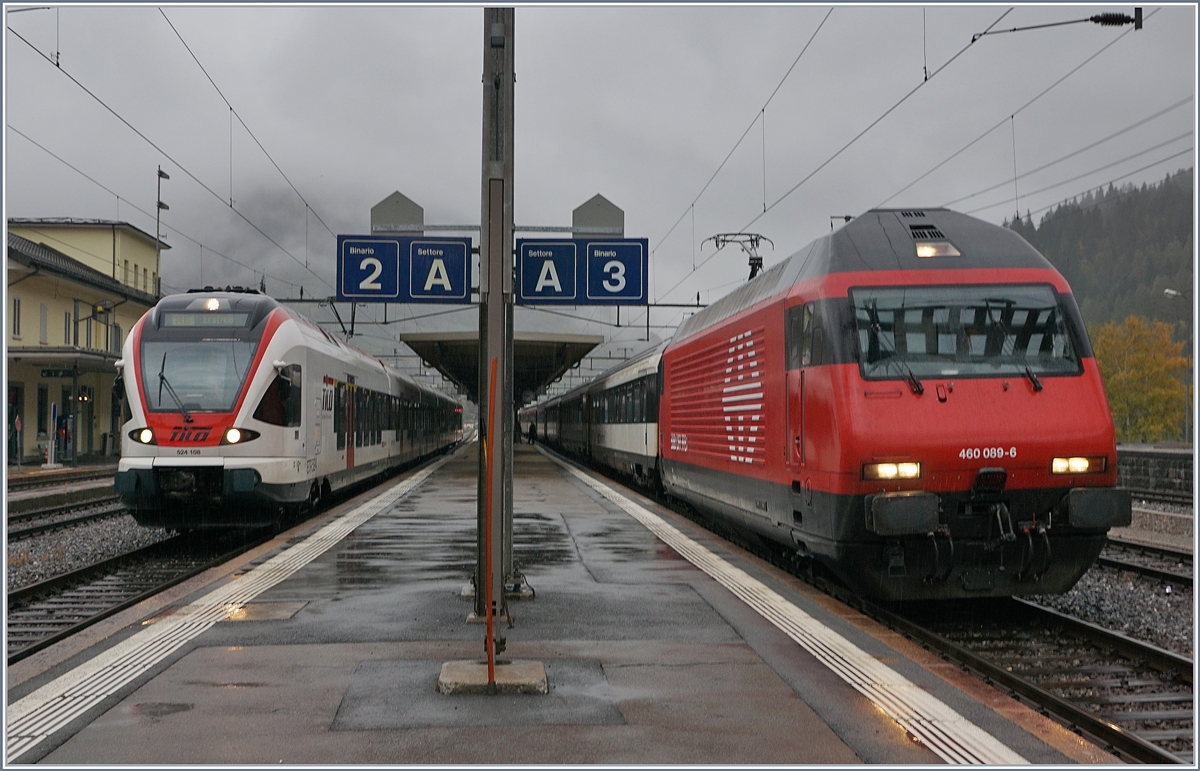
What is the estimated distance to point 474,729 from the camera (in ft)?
A: 17.0

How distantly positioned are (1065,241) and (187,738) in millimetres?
97492

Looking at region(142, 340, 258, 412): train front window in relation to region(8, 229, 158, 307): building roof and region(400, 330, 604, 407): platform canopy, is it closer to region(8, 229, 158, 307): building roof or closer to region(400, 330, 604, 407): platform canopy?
region(400, 330, 604, 407): platform canopy

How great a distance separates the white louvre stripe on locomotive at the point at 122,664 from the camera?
5.31 metres

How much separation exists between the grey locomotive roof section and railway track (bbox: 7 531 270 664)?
6.67 metres

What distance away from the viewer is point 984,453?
25.7ft

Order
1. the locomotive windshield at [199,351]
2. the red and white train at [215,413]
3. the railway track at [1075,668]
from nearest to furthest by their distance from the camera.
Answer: the railway track at [1075,668] → the red and white train at [215,413] → the locomotive windshield at [199,351]

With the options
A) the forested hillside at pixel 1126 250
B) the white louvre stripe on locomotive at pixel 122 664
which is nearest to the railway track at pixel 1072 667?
the white louvre stripe on locomotive at pixel 122 664

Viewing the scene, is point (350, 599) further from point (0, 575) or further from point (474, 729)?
point (474, 729)

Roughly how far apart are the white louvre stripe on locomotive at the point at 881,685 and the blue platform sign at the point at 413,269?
144 inches

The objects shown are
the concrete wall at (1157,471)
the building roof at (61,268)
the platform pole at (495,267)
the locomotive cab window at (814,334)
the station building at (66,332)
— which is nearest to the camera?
the platform pole at (495,267)

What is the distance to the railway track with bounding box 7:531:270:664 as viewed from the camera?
859 centimetres

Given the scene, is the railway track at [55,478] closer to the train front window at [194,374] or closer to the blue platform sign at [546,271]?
the train front window at [194,374]

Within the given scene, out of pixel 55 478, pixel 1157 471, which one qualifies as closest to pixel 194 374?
pixel 55 478

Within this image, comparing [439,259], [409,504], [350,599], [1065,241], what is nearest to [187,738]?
[350,599]
